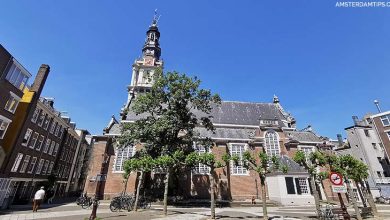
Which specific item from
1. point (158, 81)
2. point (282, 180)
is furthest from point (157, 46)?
point (282, 180)

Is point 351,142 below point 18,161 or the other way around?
the other way around

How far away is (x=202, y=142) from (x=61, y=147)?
2997cm

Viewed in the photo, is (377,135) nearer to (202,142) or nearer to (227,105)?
(227,105)

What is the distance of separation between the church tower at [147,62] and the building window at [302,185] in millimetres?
40174

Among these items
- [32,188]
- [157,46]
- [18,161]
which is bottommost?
[32,188]

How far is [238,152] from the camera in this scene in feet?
115

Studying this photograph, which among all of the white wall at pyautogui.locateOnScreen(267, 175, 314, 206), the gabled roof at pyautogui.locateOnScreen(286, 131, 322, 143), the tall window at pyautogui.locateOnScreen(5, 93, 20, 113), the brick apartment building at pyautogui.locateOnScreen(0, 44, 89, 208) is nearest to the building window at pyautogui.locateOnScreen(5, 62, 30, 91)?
the brick apartment building at pyautogui.locateOnScreen(0, 44, 89, 208)

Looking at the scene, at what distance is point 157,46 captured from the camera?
222ft

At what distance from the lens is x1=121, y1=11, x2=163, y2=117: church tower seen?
57650mm

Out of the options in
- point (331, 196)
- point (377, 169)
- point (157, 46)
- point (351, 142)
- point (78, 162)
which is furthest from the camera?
point (157, 46)

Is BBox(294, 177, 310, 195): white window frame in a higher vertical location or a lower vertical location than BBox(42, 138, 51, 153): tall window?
lower

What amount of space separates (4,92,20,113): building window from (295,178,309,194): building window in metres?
35.1

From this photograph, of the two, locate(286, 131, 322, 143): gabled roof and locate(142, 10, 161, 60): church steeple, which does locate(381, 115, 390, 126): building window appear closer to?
locate(286, 131, 322, 143): gabled roof

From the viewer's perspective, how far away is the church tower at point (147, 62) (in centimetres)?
5765
